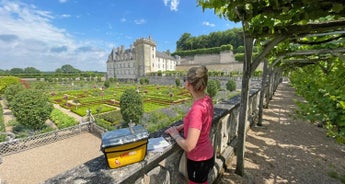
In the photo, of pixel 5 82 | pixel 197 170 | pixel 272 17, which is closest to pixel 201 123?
pixel 197 170

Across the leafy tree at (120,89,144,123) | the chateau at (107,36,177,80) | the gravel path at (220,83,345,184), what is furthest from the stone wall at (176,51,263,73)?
the gravel path at (220,83,345,184)

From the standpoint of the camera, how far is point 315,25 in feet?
7.85

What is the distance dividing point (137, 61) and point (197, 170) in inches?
2232

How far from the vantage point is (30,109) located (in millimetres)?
10266

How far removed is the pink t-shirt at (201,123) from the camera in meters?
1.47

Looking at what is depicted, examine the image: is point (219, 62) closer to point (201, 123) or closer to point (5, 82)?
point (5, 82)

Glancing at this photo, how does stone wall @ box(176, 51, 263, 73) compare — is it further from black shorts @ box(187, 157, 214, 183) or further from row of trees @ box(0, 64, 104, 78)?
black shorts @ box(187, 157, 214, 183)

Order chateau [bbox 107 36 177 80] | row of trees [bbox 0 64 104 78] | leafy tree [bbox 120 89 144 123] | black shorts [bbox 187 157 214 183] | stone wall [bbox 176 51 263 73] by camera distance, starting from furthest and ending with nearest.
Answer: row of trees [bbox 0 64 104 78] < stone wall [bbox 176 51 263 73] < chateau [bbox 107 36 177 80] < leafy tree [bbox 120 89 144 123] < black shorts [bbox 187 157 214 183]

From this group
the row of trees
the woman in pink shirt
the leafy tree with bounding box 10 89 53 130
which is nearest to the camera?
the woman in pink shirt

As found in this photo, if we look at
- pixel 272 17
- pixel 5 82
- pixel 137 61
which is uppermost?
pixel 137 61

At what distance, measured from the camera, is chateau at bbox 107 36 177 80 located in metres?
54.3

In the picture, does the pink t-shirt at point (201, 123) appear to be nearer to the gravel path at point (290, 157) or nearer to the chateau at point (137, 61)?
the gravel path at point (290, 157)

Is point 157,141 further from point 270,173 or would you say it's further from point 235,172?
point 270,173

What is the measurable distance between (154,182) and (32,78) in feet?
248
